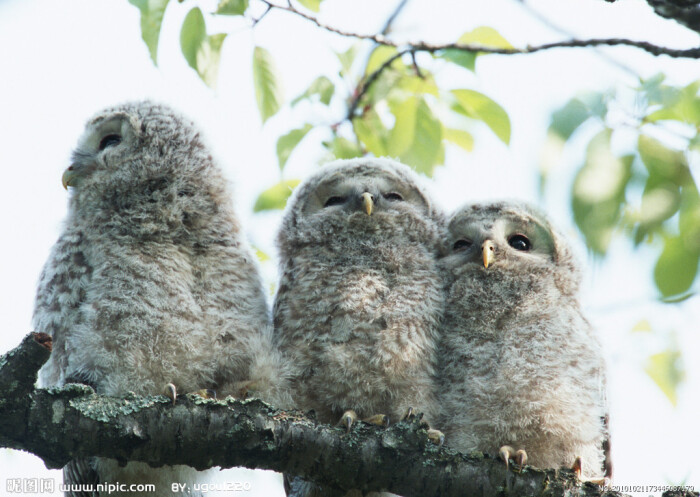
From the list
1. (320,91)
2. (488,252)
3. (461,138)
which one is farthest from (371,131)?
(488,252)

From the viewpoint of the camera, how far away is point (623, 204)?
2.88 meters

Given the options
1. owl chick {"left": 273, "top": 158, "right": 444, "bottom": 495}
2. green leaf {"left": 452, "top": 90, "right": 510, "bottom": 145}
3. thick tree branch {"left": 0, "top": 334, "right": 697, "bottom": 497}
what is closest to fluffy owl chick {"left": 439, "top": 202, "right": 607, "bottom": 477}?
owl chick {"left": 273, "top": 158, "right": 444, "bottom": 495}

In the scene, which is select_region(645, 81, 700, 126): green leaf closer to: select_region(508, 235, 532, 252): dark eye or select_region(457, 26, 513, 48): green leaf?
select_region(508, 235, 532, 252): dark eye

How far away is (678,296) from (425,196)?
1.37 m

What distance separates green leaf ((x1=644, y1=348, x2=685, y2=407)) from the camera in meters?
4.06

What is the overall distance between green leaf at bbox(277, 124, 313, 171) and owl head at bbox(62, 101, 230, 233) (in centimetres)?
86

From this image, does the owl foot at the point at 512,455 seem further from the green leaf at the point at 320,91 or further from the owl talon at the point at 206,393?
the green leaf at the point at 320,91

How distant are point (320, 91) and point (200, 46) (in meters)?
1.04

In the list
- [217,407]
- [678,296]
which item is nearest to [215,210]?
[217,407]

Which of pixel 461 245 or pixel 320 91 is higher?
pixel 320 91

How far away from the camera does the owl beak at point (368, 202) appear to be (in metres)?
3.31

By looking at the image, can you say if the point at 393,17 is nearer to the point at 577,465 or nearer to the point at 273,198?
the point at 273,198

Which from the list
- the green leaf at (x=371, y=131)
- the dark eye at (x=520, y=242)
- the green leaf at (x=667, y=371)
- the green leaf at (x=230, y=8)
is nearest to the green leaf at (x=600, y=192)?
the dark eye at (x=520, y=242)

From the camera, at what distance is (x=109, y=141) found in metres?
3.44
